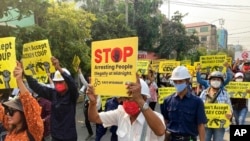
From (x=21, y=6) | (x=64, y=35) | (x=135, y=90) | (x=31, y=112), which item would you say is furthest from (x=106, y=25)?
(x=135, y=90)

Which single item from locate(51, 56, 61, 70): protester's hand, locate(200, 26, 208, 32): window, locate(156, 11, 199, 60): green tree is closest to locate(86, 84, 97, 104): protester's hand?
locate(51, 56, 61, 70): protester's hand

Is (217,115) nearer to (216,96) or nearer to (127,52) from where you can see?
(216,96)

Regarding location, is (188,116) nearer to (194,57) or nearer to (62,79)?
(62,79)

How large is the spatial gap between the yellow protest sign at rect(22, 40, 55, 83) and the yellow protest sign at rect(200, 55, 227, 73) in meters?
4.39

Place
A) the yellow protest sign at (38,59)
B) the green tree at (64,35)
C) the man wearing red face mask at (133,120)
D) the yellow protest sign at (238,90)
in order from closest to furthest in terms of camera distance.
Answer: the man wearing red face mask at (133,120) → the yellow protest sign at (38,59) → the yellow protest sign at (238,90) → the green tree at (64,35)

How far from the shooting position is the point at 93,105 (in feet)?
10.8

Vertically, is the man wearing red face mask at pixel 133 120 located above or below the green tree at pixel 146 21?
below

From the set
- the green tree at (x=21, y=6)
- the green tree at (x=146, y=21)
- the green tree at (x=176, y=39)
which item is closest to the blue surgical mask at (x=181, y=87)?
the green tree at (x=21, y=6)

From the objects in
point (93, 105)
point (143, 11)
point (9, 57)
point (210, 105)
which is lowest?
point (210, 105)

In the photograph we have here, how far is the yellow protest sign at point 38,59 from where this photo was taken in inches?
195

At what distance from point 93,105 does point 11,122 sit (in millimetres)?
720

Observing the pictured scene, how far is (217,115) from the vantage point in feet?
19.8

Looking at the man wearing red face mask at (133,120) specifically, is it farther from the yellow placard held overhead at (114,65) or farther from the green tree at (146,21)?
the green tree at (146,21)

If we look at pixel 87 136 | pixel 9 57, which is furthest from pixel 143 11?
pixel 9 57
